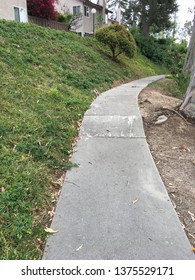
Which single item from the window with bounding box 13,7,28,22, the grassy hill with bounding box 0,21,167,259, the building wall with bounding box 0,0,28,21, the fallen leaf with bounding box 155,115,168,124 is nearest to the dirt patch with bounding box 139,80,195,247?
the fallen leaf with bounding box 155,115,168,124

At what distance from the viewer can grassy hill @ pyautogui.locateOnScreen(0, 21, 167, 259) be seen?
84.9 inches

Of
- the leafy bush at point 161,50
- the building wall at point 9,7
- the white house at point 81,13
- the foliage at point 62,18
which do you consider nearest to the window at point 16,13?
the building wall at point 9,7

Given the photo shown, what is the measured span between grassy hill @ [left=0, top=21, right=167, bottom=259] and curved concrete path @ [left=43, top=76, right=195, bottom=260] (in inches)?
7.4

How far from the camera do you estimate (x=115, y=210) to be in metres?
2.43

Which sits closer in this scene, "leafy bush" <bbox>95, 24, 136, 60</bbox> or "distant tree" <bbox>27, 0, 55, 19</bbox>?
"leafy bush" <bbox>95, 24, 136, 60</bbox>

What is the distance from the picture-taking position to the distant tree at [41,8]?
14.7 meters

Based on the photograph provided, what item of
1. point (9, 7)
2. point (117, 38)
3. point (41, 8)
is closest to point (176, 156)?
point (117, 38)

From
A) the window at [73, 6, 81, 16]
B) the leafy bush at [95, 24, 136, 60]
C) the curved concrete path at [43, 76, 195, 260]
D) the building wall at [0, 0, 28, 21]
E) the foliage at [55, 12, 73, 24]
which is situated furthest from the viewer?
the window at [73, 6, 81, 16]

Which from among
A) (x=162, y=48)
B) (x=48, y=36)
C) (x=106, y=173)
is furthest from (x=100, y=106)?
(x=162, y=48)

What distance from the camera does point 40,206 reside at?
7.92ft

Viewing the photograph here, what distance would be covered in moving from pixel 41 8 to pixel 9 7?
2160 mm

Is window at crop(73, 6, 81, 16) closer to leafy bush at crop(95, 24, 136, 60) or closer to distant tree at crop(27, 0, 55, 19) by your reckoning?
distant tree at crop(27, 0, 55, 19)

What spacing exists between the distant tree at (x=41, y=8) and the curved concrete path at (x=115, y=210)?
1353 centimetres

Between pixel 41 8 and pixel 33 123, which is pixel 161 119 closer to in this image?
pixel 33 123
